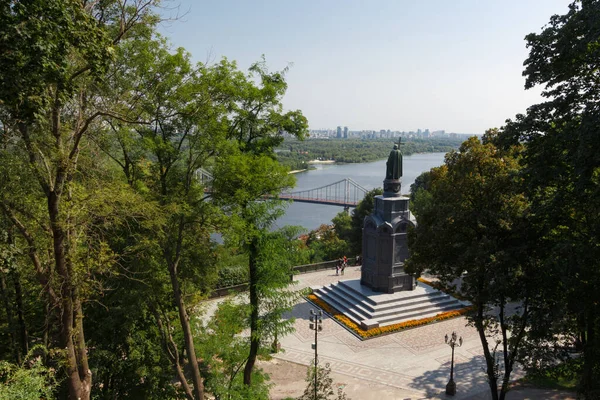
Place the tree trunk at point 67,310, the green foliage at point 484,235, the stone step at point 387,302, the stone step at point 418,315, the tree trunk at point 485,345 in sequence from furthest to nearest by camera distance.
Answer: the stone step at point 387,302, the stone step at point 418,315, the tree trunk at point 485,345, the green foliage at point 484,235, the tree trunk at point 67,310

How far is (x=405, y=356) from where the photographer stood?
13.9 meters

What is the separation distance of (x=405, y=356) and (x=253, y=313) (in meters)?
7.27

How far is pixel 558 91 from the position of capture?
7.24 meters

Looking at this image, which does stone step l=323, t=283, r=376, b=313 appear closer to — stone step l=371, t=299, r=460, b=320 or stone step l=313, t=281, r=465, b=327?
stone step l=313, t=281, r=465, b=327

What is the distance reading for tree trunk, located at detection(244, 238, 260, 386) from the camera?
892cm

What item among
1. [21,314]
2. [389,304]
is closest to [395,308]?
[389,304]

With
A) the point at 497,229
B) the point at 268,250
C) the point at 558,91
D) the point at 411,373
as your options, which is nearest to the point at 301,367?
the point at 411,373

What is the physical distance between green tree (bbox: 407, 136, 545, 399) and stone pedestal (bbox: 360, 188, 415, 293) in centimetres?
799

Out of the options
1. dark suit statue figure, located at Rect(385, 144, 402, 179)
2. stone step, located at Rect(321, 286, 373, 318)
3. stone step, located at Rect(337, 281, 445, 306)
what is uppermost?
dark suit statue figure, located at Rect(385, 144, 402, 179)

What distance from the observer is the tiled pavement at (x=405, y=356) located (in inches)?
476

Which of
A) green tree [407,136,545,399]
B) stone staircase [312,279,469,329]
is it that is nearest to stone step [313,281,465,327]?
stone staircase [312,279,469,329]

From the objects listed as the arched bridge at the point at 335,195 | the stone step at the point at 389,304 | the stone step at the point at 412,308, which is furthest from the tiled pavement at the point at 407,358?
the arched bridge at the point at 335,195

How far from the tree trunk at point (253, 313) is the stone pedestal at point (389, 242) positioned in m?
9.55

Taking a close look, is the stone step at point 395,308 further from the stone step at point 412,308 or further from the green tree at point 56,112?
the green tree at point 56,112
